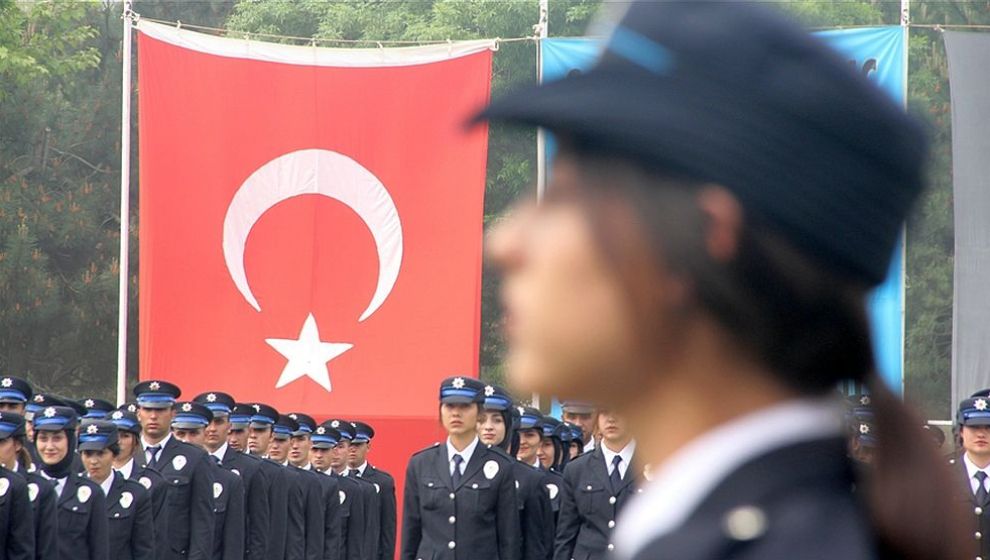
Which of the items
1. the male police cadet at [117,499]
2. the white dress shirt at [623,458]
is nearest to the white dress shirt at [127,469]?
the male police cadet at [117,499]

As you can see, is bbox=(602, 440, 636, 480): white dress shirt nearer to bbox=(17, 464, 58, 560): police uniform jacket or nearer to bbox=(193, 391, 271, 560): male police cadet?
bbox=(17, 464, 58, 560): police uniform jacket

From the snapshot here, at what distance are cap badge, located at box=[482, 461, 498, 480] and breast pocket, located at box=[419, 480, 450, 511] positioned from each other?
0.93 ft

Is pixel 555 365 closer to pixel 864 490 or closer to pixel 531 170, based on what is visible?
pixel 864 490

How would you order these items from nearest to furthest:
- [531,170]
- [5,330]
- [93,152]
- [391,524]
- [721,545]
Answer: [721,545]
[391,524]
[531,170]
[5,330]
[93,152]

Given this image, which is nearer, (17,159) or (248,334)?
(248,334)

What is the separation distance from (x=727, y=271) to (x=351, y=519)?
16615 mm

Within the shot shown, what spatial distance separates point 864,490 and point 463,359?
14467mm

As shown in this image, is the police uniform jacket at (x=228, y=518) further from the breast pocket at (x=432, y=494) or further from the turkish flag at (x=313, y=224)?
the breast pocket at (x=432, y=494)

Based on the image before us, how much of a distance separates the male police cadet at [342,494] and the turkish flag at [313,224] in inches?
47.3

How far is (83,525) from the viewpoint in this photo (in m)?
10.7

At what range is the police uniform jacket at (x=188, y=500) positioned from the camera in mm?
12492

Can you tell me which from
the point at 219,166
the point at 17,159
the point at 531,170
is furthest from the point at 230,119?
the point at 17,159

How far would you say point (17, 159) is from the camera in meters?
31.3

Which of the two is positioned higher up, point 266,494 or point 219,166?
point 219,166
